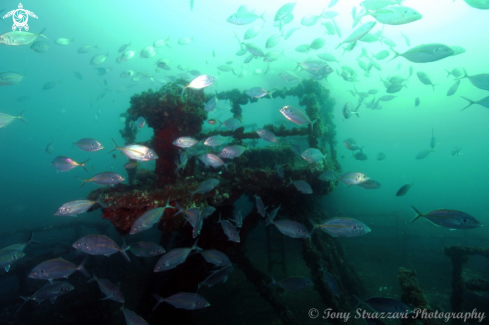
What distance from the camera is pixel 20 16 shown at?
25.6 meters

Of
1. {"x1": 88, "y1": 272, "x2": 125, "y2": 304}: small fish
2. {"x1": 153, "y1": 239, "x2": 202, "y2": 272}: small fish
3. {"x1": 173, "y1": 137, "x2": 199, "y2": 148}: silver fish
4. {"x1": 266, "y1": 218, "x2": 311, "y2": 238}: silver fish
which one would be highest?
{"x1": 173, "y1": 137, "x2": 199, "y2": 148}: silver fish

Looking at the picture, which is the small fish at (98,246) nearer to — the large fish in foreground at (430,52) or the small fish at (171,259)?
the small fish at (171,259)

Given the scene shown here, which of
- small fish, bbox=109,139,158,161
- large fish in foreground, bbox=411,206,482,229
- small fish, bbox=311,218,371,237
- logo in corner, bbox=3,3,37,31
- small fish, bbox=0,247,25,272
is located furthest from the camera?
logo in corner, bbox=3,3,37,31

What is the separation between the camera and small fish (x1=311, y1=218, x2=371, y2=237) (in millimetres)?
3732

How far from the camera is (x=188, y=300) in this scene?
390 cm

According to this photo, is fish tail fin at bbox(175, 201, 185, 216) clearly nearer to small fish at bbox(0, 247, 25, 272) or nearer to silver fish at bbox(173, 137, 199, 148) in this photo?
silver fish at bbox(173, 137, 199, 148)

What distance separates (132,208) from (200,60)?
42658mm

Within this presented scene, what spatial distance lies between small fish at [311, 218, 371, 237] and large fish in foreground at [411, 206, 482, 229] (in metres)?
0.96

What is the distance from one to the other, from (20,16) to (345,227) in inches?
1711

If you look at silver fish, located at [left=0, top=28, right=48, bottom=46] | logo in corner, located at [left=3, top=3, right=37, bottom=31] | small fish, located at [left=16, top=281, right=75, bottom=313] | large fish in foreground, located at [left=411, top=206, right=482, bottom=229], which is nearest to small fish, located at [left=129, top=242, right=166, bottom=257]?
small fish, located at [left=16, top=281, right=75, bottom=313]

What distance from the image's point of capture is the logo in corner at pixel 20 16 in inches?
932

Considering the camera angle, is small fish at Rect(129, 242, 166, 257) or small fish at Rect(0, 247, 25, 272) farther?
small fish at Rect(0, 247, 25, 272)

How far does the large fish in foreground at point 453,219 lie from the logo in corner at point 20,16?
40275 millimetres

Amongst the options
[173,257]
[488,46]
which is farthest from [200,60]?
[488,46]
